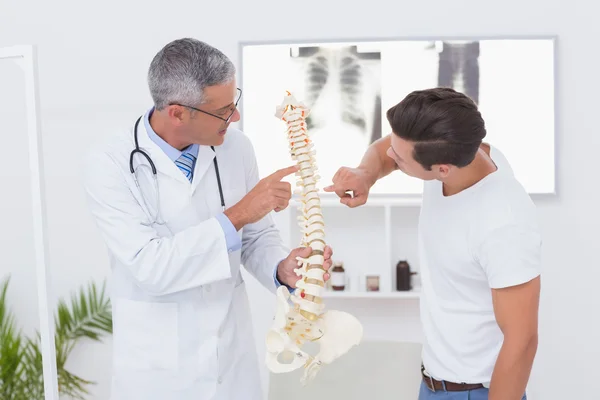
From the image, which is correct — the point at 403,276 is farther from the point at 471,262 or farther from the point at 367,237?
the point at 471,262

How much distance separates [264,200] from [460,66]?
5.28ft

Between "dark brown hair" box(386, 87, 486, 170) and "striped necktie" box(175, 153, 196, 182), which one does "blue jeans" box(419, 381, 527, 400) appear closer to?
"dark brown hair" box(386, 87, 486, 170)

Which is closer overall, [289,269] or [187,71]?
[187,71]

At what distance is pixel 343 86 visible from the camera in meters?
2.92

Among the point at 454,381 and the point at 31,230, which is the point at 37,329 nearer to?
the point at 31,230

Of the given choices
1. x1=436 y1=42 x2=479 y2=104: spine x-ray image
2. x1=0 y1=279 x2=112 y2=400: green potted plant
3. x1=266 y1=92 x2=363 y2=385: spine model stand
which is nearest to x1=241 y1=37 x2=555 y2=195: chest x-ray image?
x1=436 y1=42 x2=479 y2=104: spine x-ray image

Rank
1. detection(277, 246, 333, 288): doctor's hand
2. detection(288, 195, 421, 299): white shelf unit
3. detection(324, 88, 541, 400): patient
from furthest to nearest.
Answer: detection(288, 195, 421, 299): white shelf unit
detection(277, 246, 333, 288): doctor's hand
detection(324, 88, 541, 400): patient

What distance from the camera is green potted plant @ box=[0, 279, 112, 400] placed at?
267cm

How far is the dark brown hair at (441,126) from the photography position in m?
1.43

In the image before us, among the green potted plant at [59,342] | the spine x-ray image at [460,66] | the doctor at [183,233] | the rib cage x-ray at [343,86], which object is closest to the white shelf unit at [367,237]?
the rib cage x-ray at [343,86]

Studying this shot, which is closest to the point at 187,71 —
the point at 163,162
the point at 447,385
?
the point at 163,162

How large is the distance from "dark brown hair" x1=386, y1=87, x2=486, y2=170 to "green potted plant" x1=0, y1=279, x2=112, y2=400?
1912 mm

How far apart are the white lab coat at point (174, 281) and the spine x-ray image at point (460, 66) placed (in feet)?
4.42

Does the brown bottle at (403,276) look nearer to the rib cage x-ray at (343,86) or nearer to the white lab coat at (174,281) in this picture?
the rib cage x-ray at (343,86)
